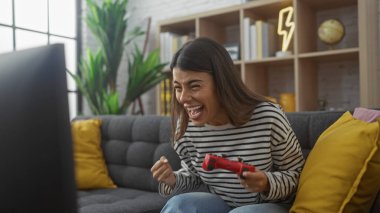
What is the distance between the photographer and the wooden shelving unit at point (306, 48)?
2406 millimetres

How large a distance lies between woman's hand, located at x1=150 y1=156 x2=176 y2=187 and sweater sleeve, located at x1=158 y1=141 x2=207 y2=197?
0.07 meters

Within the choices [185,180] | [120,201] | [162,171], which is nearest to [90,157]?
[120,201]

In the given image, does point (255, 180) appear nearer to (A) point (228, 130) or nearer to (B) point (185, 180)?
(A) point (228, 130)

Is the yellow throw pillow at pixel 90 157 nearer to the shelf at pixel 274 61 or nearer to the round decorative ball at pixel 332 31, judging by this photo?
the shelf at pixel 274 61

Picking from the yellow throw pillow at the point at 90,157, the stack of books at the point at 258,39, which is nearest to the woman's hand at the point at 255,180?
the yellow throw pillow at the point at 90,157

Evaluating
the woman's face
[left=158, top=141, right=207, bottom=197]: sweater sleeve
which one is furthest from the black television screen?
[left=158, top=141, right=207, bottom=197]: sweater sleeve

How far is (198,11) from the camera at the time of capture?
3.46m

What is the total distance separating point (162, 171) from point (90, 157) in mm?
1161

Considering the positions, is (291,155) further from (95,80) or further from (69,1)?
(69,1)

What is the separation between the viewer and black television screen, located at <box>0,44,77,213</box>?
0.44 meters

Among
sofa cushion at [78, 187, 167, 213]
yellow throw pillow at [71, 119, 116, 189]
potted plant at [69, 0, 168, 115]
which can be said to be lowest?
sofa cushion at [78, 187, 167, 213]

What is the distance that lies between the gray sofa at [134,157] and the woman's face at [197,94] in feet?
1.63

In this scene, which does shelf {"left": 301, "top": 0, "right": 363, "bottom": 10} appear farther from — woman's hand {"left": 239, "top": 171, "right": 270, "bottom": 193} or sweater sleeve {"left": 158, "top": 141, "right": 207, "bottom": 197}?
woman's hand {"left": 239, "top": 171, "right": 270, "bottom": 193}

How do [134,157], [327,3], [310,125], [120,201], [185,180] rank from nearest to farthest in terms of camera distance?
[185,180] < [310,125] < [120,201] < [134,157] < [327,3]
